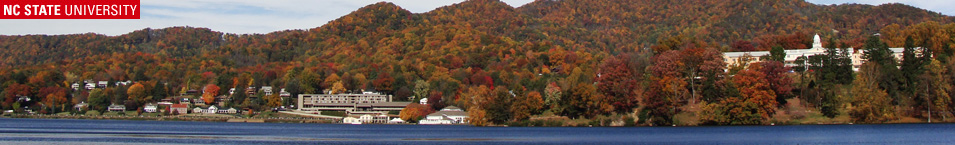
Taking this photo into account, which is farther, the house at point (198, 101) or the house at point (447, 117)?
the house at point (198, 101)

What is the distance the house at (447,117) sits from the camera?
106 m

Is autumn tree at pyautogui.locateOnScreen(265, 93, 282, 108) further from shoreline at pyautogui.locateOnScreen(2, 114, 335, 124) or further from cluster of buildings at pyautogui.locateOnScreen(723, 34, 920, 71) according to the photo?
cluster of buildings at pyautogui.locateOnScreen(723, 34, 920, 71)

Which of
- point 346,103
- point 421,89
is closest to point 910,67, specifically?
point 421,89

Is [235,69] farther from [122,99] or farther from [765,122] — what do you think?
[765,122]

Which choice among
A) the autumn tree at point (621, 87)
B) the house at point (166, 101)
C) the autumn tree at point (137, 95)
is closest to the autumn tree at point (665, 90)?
the autumn tree at point (621, 87)

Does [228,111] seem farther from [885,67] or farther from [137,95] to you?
[885,67]

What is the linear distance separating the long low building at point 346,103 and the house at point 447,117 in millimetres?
17433

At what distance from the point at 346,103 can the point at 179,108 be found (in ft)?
78.6

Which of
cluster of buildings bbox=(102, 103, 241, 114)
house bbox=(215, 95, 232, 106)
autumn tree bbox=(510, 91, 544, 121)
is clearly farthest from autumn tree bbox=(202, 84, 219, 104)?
autumn tree bbox=(510, 91, 544, 121)

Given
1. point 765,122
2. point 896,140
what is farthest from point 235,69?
point 896,140

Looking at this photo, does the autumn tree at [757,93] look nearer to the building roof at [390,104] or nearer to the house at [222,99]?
the building roof at [390,104]

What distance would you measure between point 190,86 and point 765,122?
10828 cm

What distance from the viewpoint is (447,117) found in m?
107

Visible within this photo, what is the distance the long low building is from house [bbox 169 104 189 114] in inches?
637
